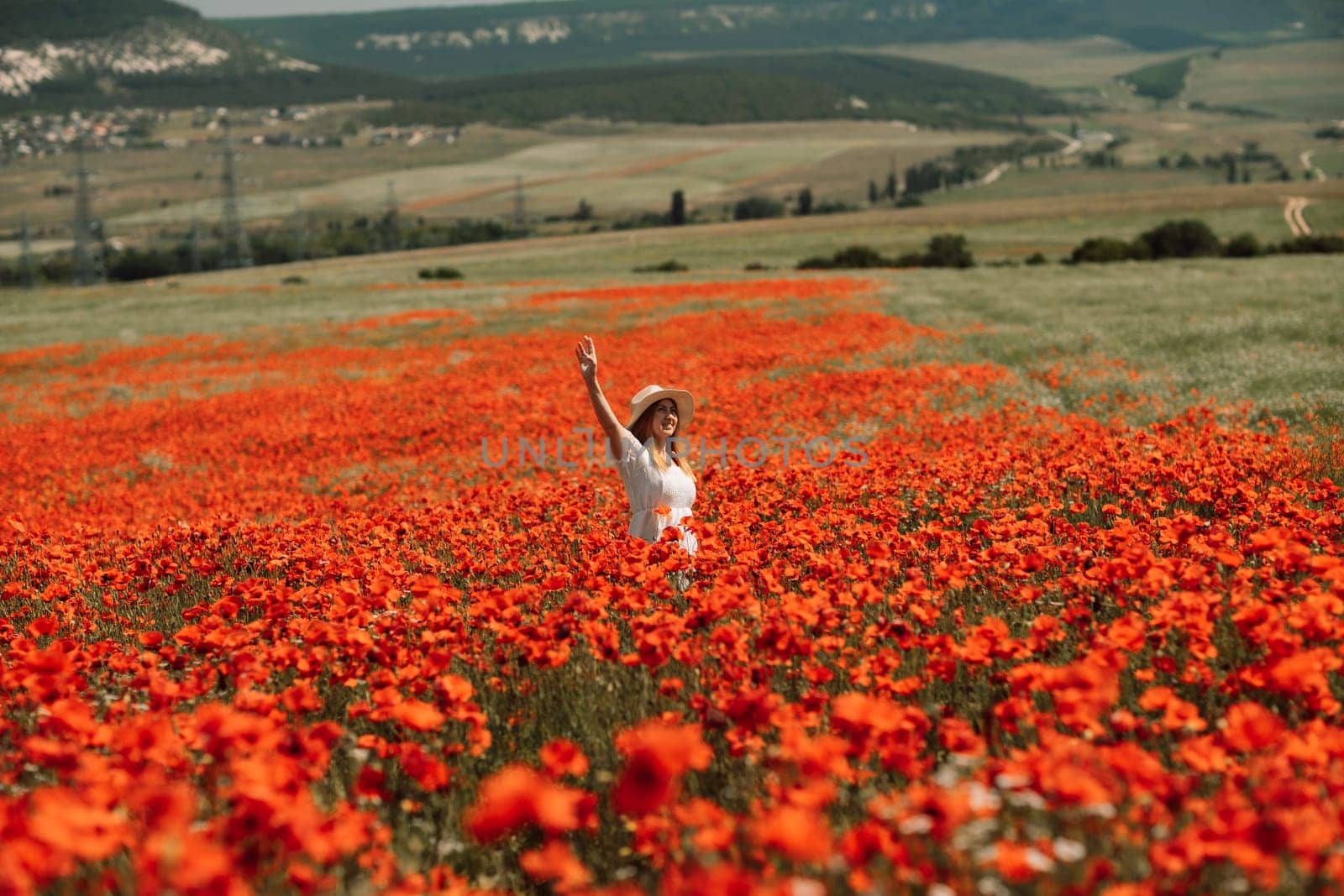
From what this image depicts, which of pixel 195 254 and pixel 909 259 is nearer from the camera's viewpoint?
pixel 909 259

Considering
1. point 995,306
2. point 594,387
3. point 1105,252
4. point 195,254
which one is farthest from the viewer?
point 195,254

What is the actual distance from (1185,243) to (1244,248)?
286 cm

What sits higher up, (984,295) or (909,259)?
(909,259)

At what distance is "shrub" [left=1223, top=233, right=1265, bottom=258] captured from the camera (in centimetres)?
4775

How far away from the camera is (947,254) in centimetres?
5428

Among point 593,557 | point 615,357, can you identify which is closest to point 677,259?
point 615,357

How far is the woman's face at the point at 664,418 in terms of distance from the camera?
842 centimetres

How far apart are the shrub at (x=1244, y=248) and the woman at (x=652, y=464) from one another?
46.8 meters

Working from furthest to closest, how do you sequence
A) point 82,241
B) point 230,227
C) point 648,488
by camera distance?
point 230,227 < point 82,241 < point 648,488

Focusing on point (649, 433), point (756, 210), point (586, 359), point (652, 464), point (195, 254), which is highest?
point (756, 210)

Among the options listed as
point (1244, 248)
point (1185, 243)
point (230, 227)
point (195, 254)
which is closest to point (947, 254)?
point (1185, 243)

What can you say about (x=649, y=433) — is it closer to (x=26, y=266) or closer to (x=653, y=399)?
(x=653, y=399)

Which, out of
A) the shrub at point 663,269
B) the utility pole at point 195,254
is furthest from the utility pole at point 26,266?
the shrub at point 663,269

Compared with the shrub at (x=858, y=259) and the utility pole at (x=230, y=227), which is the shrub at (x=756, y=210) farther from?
the shrub at (x=858, y=259)
